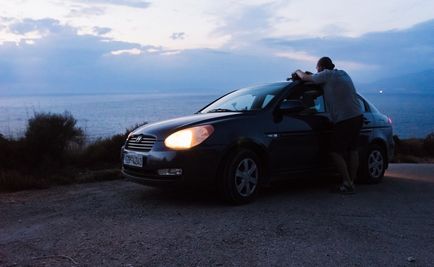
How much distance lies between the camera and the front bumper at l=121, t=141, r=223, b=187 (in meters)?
6.20

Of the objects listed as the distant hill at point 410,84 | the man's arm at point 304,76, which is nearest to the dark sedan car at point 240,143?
the man's arm at point 304,76

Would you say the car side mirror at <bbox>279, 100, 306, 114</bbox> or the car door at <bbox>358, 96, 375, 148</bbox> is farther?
the car door at <bbox>358, 96, 375, 148</bbox>

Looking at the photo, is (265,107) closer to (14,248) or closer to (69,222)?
(69,222)

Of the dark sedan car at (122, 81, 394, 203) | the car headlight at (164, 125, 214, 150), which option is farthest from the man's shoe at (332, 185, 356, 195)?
the car headlight at (164, 125, 214, 150)

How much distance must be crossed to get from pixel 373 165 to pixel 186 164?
12.3 ft

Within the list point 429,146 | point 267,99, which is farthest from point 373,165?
point 429,146

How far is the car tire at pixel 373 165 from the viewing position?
8.34 m

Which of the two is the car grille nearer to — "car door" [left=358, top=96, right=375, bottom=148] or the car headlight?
the car headlight

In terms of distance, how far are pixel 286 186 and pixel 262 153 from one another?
164 centimetres

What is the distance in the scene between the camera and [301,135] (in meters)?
7.21

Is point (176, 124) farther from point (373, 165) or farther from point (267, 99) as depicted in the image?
point (373, 165)

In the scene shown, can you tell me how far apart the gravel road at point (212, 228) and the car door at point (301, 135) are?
477 millimetres

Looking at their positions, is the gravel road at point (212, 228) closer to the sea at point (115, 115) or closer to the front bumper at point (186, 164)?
the front bumper at point (186, 164)

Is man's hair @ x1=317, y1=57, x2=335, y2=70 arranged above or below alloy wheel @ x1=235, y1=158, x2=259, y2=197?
above
